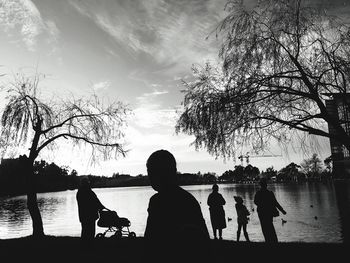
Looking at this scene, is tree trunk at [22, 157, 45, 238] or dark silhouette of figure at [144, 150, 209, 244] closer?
dark silhouette of figure at [144, 150, 209, 244]

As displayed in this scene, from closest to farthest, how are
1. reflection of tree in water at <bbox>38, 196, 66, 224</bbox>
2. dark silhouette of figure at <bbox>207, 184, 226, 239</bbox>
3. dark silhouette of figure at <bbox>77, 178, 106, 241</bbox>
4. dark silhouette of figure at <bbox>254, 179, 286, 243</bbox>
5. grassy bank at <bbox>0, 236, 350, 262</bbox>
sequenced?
grassy bank at <bbox>0, 236, 350, 262</bbox>
dark silhouette of figure at <bbox>254, 179, 286, 243</bbox>
dark silhouette of figure at <bbox>77, 178, 106, 241</bbox>
dark silhouette of figure at <bbox>207, 184, 226, 239</bbox>
reflection of tree in water at <bbox>38, 196, 66, 224</bbox>

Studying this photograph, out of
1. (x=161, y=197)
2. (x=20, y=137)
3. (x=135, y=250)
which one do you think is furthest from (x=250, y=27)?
(x=20, y=137)

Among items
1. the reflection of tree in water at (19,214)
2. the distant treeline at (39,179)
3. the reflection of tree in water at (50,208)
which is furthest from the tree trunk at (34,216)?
the distant treeline at (39,179)

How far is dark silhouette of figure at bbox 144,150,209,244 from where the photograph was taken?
5.43ft

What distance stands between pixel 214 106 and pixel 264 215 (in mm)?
3580

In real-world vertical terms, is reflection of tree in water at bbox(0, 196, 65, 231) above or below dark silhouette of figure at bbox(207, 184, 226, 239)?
below

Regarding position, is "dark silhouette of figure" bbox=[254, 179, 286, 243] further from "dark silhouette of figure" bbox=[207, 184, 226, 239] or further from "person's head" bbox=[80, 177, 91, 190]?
"person's head" bbox=[80, 177, 91, 190]

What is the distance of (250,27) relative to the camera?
8766 millimetres

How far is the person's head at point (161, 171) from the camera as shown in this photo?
187cm

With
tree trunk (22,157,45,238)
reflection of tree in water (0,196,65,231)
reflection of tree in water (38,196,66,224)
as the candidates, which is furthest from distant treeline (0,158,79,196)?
tree trunk (22,157,45,238)

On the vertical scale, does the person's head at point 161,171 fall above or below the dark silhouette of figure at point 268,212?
above

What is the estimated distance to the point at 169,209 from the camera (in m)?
1.74

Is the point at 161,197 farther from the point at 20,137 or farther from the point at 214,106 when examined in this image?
the point at 20,137

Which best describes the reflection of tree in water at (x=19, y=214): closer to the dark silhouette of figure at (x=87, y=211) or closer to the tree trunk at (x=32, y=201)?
the tree trunk at (x=32, y=201)
